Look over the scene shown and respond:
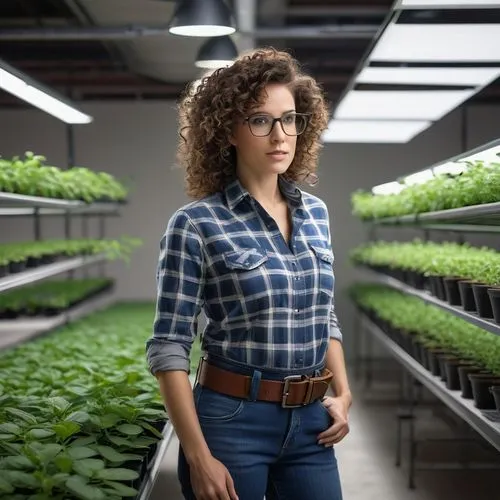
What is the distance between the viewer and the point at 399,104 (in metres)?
5.77

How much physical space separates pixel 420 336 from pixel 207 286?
12.3 ft

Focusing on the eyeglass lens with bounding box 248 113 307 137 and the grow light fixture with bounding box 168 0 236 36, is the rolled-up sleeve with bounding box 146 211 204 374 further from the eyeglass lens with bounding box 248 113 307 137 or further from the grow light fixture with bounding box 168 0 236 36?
the grow light fixture with bounding box 168 0 236 36

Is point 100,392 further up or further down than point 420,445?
further up

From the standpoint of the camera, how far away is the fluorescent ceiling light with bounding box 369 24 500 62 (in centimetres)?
371

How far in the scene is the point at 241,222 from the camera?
87.6 inches

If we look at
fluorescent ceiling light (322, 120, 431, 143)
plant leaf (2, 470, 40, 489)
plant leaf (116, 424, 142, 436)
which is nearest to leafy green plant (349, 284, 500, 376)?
fluorescent ceiling light (322, 120, 431, 143)

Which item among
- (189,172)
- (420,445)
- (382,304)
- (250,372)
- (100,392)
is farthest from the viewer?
(382,304)

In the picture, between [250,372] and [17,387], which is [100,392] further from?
[250,372]

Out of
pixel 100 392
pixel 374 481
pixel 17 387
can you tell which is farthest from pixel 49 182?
pixel 374 481

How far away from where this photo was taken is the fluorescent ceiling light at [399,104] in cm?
537

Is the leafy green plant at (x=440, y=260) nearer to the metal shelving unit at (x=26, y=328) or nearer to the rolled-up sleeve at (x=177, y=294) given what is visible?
the rolled-up sleeve at (x=177, y=294)

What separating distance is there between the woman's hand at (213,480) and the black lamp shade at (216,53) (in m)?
4.58

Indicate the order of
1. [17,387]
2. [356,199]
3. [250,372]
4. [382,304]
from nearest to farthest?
[250,372], [17,387], [382,304], [356,199]

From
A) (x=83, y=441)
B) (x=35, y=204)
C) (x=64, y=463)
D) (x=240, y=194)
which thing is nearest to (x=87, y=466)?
(x=64, y=463)
